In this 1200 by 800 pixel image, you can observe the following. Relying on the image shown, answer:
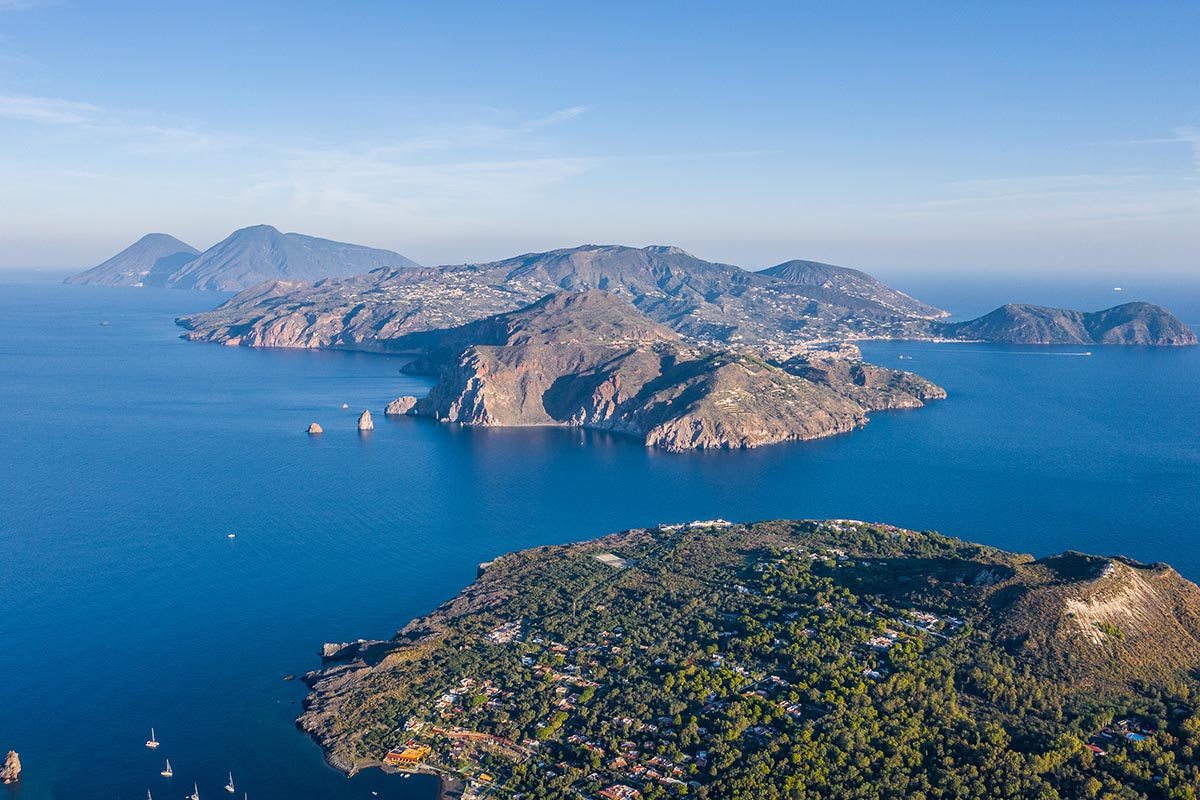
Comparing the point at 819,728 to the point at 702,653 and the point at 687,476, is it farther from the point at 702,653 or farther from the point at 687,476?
the point at 687,476

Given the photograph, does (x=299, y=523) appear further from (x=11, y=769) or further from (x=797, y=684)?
(x=797, y=684)

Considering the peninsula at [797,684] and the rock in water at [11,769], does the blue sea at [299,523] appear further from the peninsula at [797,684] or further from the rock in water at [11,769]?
the peninsula at [797,684]

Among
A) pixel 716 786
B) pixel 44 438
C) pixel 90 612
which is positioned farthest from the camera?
pixel 44 438


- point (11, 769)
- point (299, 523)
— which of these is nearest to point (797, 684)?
point (11, 769)

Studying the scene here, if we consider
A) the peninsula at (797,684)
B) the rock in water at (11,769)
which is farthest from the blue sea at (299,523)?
the peninsula at (797,684)

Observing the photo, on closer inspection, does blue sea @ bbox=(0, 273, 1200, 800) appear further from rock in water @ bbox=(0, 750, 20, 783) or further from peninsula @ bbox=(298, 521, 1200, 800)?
peninsula @ bbox=(298, 521, 1200, 800)

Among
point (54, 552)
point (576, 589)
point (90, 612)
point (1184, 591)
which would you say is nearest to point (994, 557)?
point (1184, 591)
